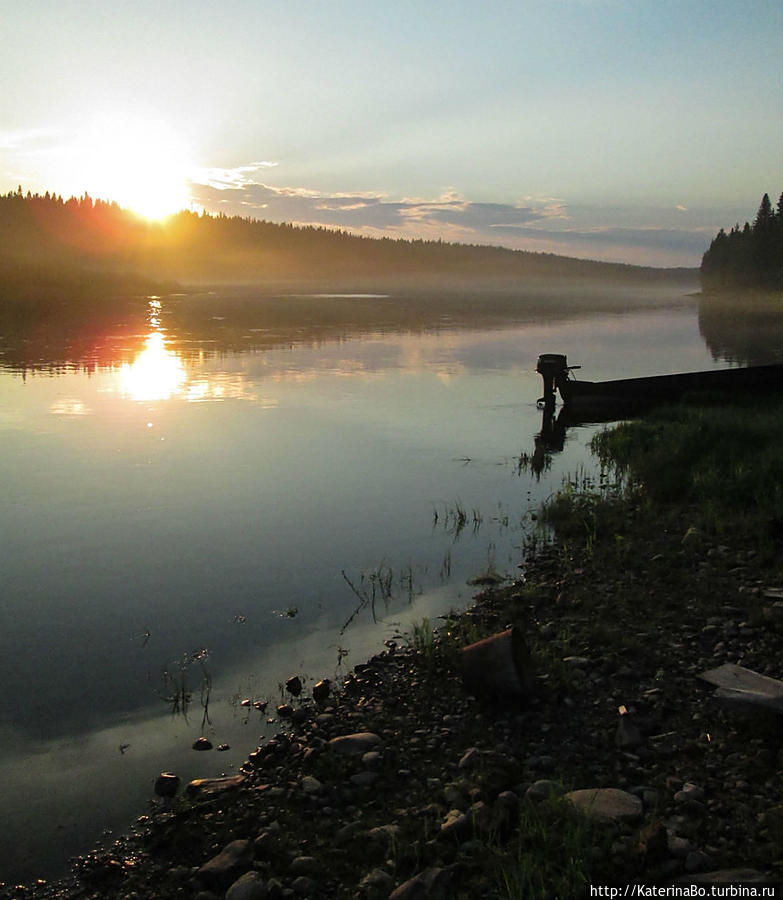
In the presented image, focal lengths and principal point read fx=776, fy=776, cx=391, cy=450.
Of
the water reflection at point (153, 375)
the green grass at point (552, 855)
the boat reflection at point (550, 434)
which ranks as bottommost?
the green grass at point (552, 855)

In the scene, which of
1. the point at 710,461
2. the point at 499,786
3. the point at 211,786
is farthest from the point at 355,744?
the point at 710,461

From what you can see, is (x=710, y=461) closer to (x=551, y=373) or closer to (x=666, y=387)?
(x=666, y=387)

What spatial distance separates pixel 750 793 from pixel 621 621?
3675mm

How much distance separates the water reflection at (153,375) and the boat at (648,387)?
47.4 feet

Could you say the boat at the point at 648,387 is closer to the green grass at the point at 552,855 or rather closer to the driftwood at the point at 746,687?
the driftwood at the point at 746,687

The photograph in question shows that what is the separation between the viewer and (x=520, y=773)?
637 cm

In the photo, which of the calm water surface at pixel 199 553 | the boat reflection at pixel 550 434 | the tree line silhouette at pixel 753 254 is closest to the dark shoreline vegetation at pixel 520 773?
the calm water surface at pixel 199 553

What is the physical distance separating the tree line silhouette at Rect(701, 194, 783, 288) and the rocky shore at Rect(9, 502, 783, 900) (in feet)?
420

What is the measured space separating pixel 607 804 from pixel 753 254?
14716cm

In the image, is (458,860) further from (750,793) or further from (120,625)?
(120,625)

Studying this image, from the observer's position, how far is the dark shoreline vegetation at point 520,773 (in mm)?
5293

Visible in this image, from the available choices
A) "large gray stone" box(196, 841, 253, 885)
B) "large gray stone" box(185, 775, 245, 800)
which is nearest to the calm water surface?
"large gray stone" box(185, 775, 245, 800)

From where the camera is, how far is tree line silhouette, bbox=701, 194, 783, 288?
4911 inches

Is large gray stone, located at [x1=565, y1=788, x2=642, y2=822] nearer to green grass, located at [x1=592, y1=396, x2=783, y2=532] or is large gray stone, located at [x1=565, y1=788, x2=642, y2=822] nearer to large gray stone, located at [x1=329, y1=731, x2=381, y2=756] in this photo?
large gray stone, located at [x1=329, y1=731, x2=381, y2=756]
